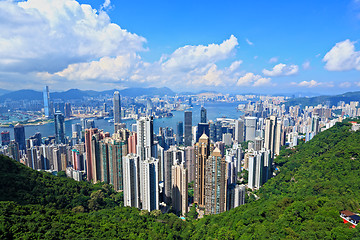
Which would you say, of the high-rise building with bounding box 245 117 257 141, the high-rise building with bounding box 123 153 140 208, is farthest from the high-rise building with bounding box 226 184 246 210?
the high-rise building with bounding box 245 117 257 141

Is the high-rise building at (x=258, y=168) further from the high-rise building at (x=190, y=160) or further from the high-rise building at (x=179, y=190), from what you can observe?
the high-rise building at (x=179, y=190)

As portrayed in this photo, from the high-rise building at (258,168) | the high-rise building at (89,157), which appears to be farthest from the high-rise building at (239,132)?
the high-rise building at (89,157)

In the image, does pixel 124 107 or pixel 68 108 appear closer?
pixel 68 108

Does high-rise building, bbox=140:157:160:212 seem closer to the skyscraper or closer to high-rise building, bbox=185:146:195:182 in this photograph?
high-rise building, bbox=185:146:195:182

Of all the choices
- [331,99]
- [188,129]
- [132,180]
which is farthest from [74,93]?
[331,99]

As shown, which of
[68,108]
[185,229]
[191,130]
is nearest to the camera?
[185,229]

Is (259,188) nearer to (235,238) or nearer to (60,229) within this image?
(235,238)


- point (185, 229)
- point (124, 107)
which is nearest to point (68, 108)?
point (124, 107)
